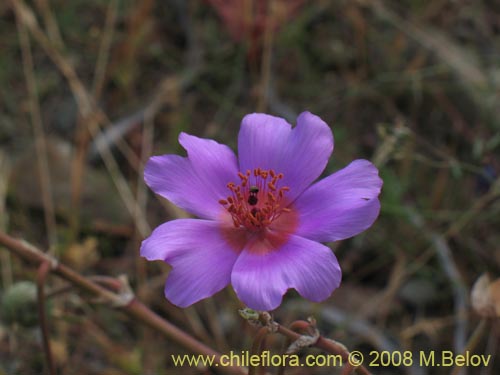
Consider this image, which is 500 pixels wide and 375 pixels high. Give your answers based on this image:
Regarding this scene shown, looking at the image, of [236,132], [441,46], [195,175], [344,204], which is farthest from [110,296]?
→ [441,46]

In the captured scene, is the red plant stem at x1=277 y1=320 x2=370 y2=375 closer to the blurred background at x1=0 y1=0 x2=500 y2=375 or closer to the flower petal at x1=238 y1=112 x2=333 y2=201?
the flower petal at x1=238 y1=112 x2=333 y2=201

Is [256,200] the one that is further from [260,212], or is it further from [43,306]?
[43,306]

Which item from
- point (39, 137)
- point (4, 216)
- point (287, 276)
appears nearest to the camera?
point (287, 276)

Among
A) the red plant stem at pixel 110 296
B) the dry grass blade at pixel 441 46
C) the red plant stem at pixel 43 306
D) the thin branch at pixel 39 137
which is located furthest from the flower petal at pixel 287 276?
the dry grass blade at pixel 441 46

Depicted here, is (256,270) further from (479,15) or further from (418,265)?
(479,15)

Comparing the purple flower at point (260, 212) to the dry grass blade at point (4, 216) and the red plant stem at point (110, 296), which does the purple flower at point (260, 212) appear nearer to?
the red plant stem at point (110, 296)

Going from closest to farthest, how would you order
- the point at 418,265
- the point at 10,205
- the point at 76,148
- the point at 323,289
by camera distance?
the point at 323,289, the point at 418,265, the point at 10,205, the point at 76,148

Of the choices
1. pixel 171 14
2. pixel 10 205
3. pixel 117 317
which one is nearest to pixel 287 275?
pixel 117 317
